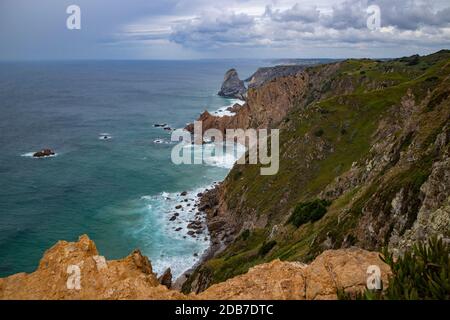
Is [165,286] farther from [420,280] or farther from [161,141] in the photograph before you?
[161,141]

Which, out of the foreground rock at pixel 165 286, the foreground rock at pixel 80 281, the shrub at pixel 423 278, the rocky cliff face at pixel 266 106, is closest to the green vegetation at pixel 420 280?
the shrub at pixel 423 278

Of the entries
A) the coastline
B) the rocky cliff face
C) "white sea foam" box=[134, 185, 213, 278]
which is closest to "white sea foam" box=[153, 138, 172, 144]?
the rocky cliff face

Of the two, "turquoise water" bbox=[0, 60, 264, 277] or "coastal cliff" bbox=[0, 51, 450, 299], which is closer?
"coastal cliff" bbox=[0, 51, 450, 299]

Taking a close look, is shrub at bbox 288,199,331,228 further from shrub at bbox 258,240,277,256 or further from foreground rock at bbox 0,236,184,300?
foreground rock at bbox 0,236,184,300

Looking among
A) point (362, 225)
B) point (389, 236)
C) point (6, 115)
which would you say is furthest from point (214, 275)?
point (6, 115)

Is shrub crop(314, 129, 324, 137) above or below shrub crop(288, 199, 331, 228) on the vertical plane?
above

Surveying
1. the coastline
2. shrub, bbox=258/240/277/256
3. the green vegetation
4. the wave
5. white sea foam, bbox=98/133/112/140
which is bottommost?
the coastline

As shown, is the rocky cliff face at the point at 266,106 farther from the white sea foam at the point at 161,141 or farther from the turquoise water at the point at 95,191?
the turquoise water at the point at 95,191

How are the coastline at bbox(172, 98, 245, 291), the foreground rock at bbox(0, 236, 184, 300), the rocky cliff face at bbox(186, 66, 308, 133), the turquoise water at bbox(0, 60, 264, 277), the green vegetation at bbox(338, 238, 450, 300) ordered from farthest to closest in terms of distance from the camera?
the rocky cliff face at bbox(186, 66, 308, 133) → the turquoise water at bbox(0, 60, 264, 277) → the coastline at bbox(172, 98, 245, 291) → the foreground rock at bbox(0, 236, 184, 300) → the green vegetation at bbox(338, 238, 450, 300)
